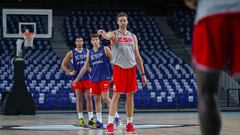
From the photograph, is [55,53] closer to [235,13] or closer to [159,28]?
[159,28]

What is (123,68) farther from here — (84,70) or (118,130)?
(84,70)

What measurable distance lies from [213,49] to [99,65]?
297 inches

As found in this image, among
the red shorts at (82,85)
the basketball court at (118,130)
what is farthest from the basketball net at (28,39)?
the red shorts at (82,85)

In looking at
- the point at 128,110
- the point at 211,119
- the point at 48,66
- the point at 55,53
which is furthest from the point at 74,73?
the point at 55,53

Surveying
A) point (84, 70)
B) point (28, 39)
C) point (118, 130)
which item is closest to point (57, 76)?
point (28, 39)

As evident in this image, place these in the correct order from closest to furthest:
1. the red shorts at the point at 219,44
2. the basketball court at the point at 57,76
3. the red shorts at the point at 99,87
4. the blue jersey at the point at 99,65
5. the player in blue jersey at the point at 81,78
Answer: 1. the red shorts at the point at 219,44
2. the red shorts at the point at 99,87
3. the blue jersey at the point at 99,65
4. the player in blue jersey at the point at 81,78
5. the basketball court at the point at 57,76

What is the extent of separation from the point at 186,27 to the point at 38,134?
77.9 feet

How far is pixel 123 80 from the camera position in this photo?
8.71 m

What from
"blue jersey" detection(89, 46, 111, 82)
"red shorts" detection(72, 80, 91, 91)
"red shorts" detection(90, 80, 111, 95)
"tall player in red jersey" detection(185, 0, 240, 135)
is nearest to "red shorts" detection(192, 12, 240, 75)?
"tall player in red jersey" detection(185, 0, 240, 135)

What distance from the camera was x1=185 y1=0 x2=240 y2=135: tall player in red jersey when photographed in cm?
314

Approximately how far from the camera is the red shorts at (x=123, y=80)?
8.70 m

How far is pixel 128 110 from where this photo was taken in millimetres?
8898

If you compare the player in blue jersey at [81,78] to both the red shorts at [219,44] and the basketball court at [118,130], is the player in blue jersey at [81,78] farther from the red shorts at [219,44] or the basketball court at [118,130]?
the red shorts at [219,44]

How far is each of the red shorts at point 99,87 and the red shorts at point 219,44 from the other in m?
7.27
